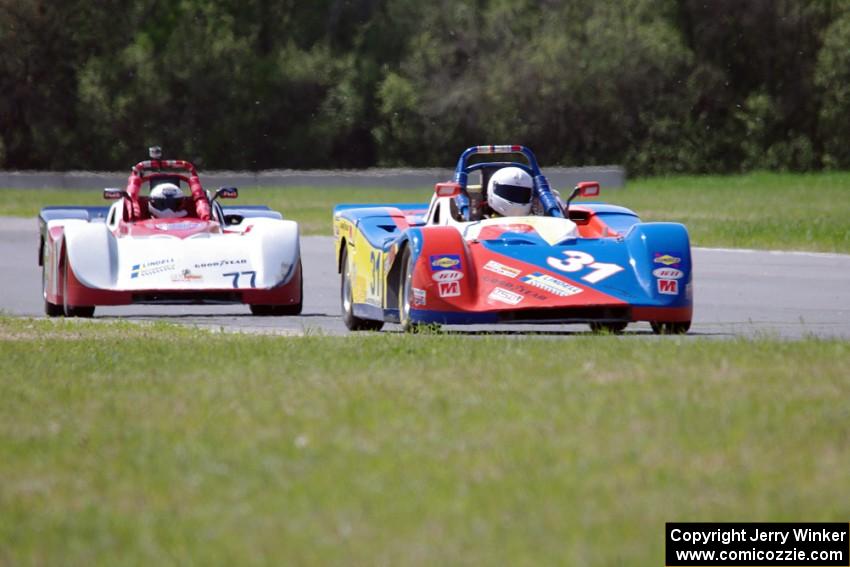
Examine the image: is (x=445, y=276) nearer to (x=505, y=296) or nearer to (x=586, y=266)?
(x=505, y=296)

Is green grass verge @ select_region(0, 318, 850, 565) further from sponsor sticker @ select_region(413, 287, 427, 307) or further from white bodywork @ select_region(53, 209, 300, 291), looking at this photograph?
white bodywork @ select_region(53, 209, 300, 291)

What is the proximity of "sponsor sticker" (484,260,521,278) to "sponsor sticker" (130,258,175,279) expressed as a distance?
12.9 feet

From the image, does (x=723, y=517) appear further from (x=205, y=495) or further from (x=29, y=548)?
(x=29, y=548)

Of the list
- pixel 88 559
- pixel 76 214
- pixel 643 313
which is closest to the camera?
pixel 88 559

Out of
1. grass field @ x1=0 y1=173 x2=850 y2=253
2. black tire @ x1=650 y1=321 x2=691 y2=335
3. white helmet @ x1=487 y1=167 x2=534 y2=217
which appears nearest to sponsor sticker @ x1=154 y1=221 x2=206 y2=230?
white helmet @ x1=487 y1=167 x2=534 y2=217

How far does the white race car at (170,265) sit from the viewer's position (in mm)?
14406

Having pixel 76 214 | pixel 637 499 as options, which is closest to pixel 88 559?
pixel 637 499

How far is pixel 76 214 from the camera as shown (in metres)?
16.4

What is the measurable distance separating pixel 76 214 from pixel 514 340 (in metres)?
7.42

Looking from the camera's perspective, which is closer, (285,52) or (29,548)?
(29,548)

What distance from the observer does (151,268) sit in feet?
47.7

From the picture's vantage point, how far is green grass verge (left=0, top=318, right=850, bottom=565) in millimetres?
5027

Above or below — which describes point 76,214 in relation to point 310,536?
below

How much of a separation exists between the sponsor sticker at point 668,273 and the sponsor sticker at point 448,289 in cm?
128
